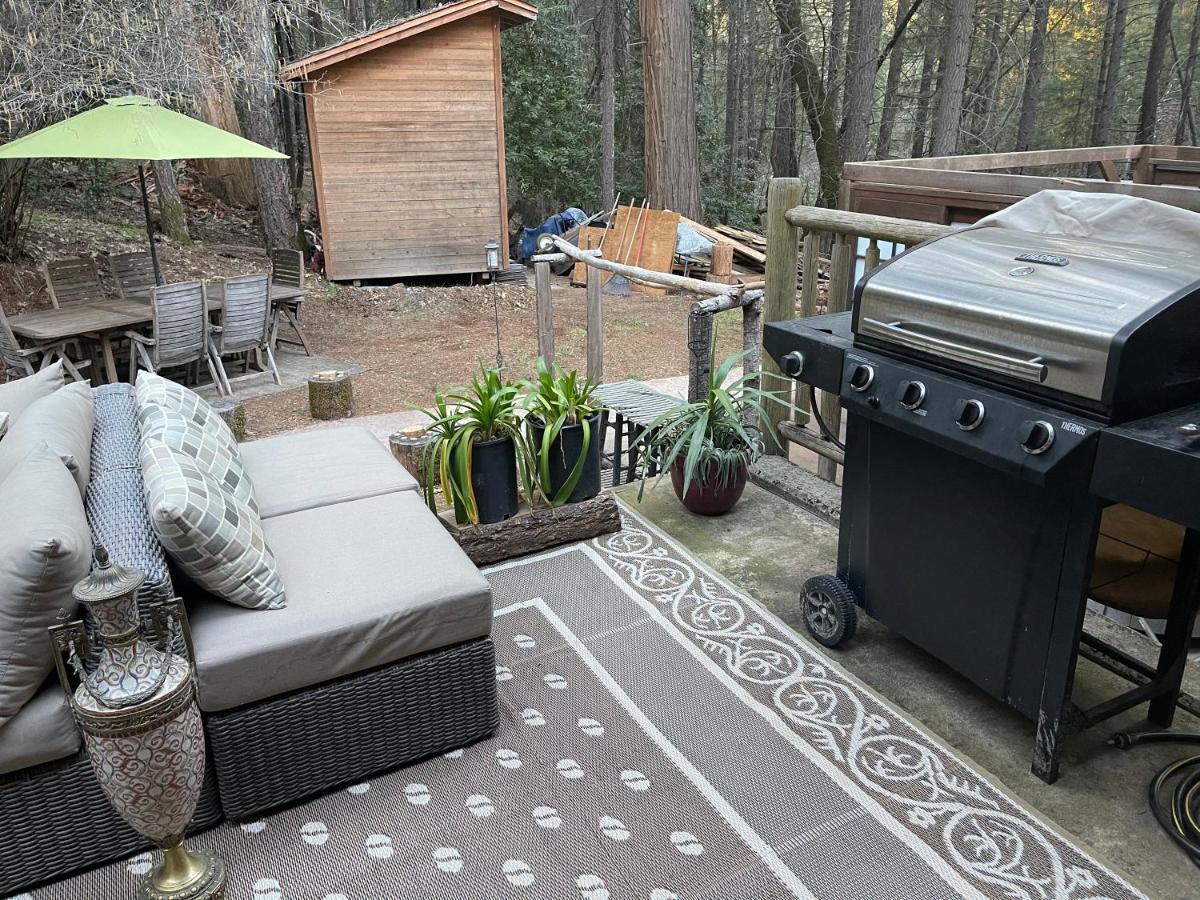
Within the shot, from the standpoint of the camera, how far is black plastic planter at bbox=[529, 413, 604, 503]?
3406 millimetres

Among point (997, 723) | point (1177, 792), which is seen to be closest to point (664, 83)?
point (997, 723)

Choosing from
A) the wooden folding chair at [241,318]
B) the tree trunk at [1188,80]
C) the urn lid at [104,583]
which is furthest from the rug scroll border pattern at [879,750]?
the tree trunk at [1188,80]

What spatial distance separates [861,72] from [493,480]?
11.9m

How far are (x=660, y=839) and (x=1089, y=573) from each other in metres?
1.21

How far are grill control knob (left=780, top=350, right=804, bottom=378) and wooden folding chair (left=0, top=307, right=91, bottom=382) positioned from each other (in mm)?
5303

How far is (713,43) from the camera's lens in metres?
19.4

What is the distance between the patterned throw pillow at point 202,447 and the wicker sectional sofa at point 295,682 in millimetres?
147

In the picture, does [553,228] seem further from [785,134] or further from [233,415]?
[233,415]

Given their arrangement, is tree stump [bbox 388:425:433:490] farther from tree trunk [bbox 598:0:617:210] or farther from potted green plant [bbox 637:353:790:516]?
tree trunk [bbox 598:0:617:210]

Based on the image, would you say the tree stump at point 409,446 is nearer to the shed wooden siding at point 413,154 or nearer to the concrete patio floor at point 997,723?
the concrete patio floor at point 997,723

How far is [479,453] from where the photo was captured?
3.24m

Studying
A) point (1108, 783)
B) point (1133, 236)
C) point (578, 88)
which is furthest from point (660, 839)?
point (578, 88)

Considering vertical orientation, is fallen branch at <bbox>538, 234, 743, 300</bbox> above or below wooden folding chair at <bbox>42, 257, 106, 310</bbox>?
above

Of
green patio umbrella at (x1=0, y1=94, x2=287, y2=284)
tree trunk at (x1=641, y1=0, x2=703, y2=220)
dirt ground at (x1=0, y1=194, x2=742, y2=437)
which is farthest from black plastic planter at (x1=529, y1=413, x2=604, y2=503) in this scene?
tree trunk at (x1=641, y1=0, x2=703, y2=220)
